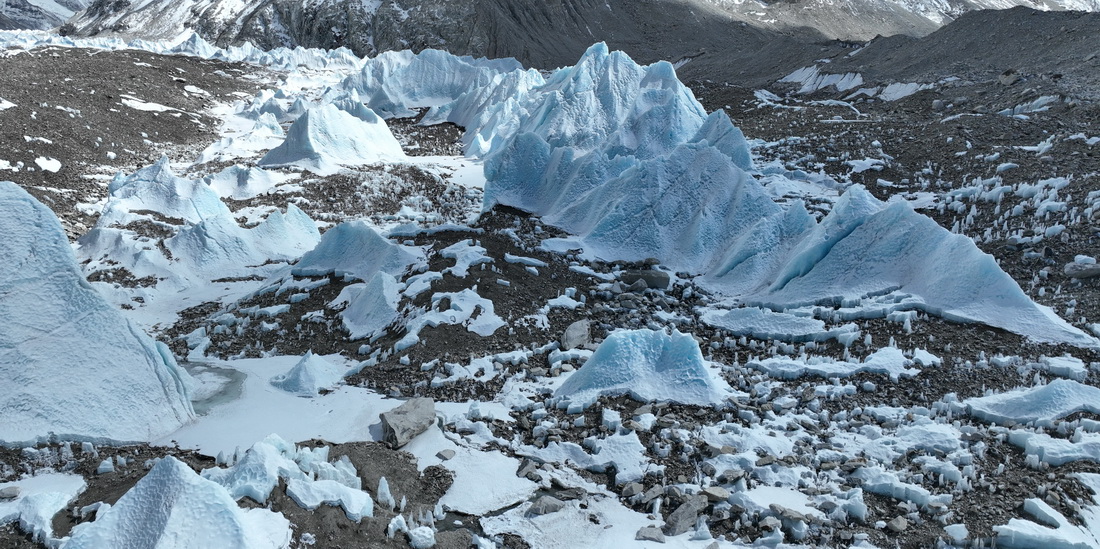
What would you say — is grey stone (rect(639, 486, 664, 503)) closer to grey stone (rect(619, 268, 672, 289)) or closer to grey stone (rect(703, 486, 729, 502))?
grey stone (rect(703, 486, 729, 502))

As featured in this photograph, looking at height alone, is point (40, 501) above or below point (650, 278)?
below

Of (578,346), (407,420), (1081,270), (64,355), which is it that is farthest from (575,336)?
(1081,270)

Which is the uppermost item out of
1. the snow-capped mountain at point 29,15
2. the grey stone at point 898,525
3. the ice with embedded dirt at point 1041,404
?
the ice with embedded dirt at point 1041,404

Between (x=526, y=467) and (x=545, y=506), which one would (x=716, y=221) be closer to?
(x=526, y=467)

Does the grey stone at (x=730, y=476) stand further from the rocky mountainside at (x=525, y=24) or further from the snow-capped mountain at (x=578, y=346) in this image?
the rocky mountainside at (x=525, y=24)

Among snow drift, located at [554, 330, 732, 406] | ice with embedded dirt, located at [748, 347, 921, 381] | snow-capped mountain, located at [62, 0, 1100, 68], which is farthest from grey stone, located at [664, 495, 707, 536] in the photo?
snow-capped mountain, located at [62, 0, 1100, 68]

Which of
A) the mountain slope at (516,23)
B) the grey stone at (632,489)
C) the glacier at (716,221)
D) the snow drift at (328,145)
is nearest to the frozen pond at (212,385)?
the grey stone at (632,489)

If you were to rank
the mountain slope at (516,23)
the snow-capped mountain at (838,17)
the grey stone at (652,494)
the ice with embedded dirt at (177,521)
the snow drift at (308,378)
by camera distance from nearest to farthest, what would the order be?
the ice with embedded dirt at (177,521) → the grey stone at (652,494) → the snow drift at (308,378) → the mountain slope at (516,23) → the snow-capped mountain at (838,17)
